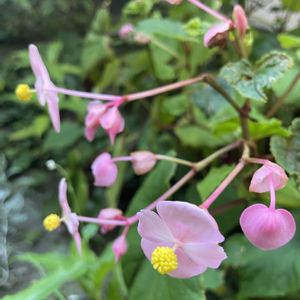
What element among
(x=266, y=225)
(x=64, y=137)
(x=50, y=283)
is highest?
(x=266, y=225)

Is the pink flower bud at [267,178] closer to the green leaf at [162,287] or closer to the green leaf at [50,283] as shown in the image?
the green leaf at [162,287]

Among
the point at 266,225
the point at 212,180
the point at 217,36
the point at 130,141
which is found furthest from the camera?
the point at 130,141

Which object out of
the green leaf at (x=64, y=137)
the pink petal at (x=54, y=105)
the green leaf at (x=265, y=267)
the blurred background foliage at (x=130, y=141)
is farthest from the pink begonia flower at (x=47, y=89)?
the green leaf at (x=64, y=137)

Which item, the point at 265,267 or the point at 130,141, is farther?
the point at 130,141

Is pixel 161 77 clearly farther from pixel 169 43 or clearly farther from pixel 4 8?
pixel 4 8

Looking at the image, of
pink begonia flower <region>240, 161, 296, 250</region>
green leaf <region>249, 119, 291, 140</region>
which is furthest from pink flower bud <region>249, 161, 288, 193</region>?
green leaf <region>249, 119, 291, 140</region>

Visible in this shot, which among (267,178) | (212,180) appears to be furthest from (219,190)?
(212,180)

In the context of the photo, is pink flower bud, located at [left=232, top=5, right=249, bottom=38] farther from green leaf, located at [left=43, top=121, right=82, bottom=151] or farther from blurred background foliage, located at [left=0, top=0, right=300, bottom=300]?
green leaf, located at [left=43, top=121, right=82, bottom=151]

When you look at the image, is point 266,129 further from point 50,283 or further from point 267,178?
point 50,283
